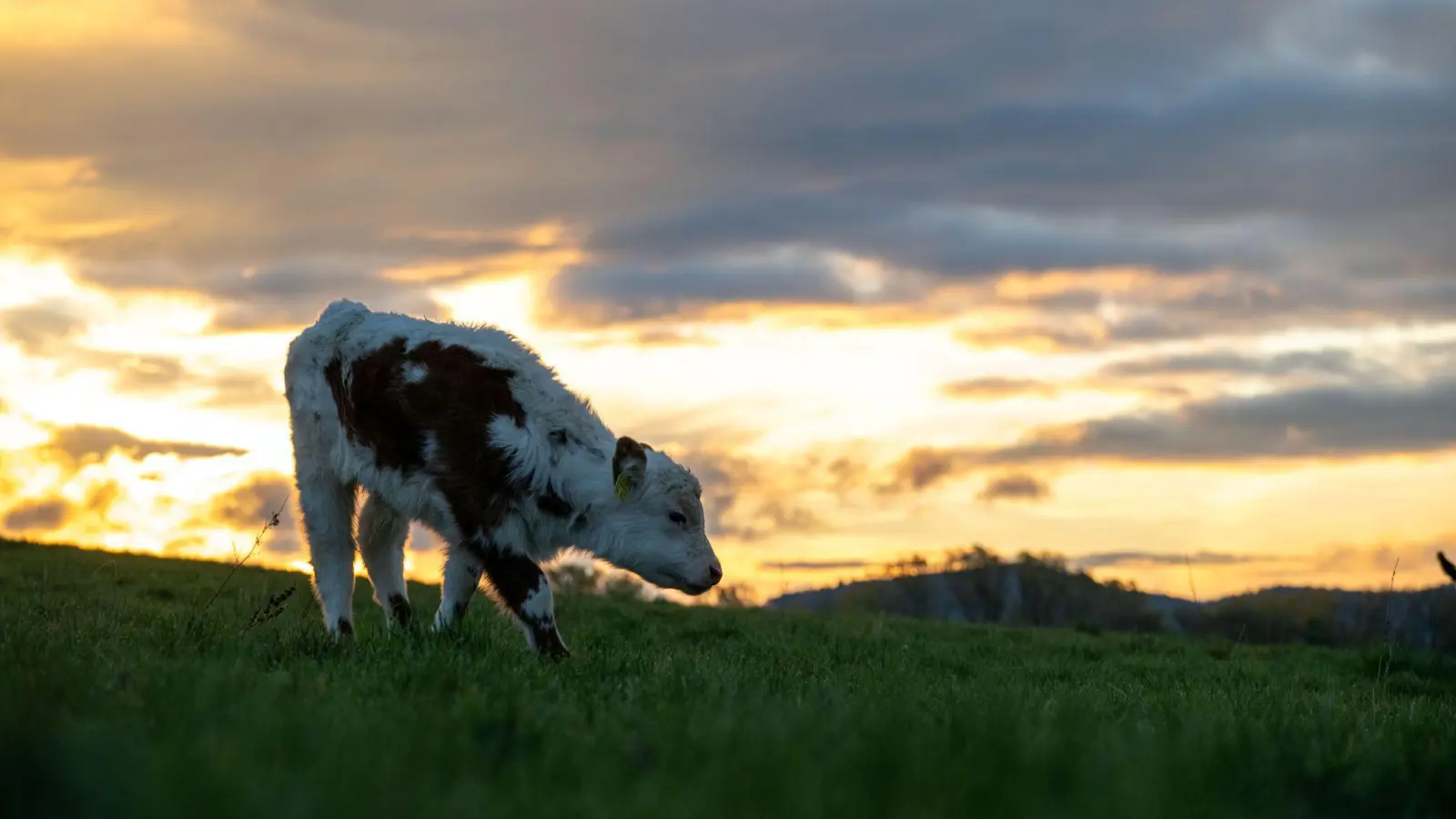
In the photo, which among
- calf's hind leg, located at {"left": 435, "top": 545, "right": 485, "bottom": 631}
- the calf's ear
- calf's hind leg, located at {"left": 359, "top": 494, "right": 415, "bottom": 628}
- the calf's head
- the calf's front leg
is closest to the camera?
the calf's front leg

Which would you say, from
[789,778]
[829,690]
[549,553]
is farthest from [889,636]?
[789,778]

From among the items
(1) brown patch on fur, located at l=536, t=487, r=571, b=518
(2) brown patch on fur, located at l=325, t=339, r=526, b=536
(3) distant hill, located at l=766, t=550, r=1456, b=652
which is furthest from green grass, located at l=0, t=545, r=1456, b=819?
(3) distant hill, located at l=766, t=550, r=1456, b=652

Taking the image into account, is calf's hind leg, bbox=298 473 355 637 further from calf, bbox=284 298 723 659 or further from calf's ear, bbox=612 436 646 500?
calf's ear, bbox=612 436 646 500

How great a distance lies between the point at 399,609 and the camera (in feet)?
37.3

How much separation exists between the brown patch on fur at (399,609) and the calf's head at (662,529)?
2.25 m

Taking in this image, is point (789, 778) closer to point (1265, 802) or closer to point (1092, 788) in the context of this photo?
point (1092, 788)

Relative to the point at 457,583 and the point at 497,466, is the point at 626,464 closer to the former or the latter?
the point at 497,466

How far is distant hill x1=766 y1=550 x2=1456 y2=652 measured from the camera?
2656 centimetres

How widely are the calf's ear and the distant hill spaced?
512 inches

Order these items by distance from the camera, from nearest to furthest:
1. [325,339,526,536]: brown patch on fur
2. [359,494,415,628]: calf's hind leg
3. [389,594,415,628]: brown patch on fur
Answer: [325,339,526,536]: brown patch on fur → [389,594,415,628]: brown patch on fur → [359,494,415,628]: calf's hind leg

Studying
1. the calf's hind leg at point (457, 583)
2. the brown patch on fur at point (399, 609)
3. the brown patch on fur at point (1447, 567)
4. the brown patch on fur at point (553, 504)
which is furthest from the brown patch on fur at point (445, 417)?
the brown patch on fur at point (1447, 567)

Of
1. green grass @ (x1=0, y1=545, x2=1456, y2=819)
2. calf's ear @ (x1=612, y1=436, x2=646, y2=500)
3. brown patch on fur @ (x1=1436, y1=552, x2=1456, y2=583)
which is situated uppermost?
calf's ear @ (x1=612, y1=436, x2=646, y2=500)

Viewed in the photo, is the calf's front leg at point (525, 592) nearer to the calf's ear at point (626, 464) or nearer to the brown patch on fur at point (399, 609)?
the calf's ear at point (626, 464)

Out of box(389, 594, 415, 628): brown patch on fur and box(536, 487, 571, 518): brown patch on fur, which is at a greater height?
box(536, 487, 571, 518): brown patch on fur
